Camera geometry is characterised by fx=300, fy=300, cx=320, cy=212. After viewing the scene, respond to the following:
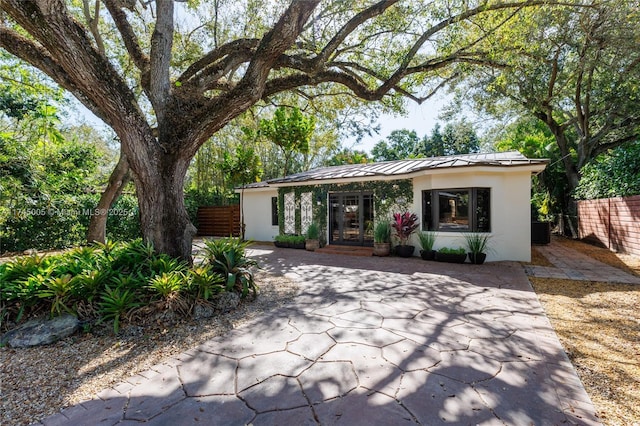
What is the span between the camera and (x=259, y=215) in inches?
563

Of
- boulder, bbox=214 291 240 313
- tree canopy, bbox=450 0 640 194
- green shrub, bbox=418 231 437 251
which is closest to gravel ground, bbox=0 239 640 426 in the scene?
boulder, bbox=214 291 240 313

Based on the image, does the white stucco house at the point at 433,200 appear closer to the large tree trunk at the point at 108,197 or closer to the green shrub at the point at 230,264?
the large tree trunk at the point at 108,197

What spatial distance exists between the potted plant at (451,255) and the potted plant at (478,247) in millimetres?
199

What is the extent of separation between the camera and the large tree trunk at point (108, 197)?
9.44 meters

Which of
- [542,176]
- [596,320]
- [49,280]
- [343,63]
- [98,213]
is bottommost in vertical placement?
[596,320]

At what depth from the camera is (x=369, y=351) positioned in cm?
314

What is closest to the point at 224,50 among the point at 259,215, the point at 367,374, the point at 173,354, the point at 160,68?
the point at 160,68

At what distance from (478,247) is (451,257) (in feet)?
2.42

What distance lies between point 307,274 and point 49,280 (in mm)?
4538

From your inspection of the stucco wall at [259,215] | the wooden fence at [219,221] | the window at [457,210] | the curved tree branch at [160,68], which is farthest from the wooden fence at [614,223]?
the wooden fence at [219,221]

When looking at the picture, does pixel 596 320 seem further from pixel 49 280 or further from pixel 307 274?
pixel 49 280

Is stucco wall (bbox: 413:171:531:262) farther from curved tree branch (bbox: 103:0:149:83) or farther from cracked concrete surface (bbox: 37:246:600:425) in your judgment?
curved tree branch (bbox: 103:0:149:83)

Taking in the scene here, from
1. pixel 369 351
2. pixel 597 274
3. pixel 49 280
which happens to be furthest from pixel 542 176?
pixel 49 280

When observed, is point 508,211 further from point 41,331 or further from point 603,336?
point 41,331
